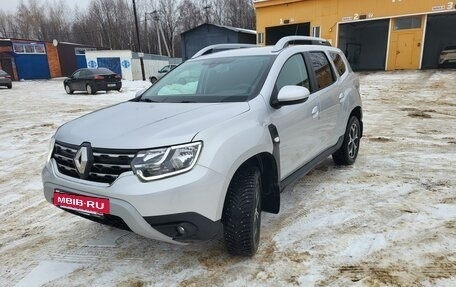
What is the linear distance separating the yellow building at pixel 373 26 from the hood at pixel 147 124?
70.3ft

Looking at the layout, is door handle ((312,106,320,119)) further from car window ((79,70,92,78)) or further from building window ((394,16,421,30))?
building window ((394,16,421,30))

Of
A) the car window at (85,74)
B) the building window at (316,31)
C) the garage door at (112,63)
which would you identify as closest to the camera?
the car window at (85,74)

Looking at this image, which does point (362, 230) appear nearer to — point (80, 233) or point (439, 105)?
point (80, 233)

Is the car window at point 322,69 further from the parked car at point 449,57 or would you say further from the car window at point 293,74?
the parked car at point 449,57

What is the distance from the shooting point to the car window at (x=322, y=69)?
160 inches

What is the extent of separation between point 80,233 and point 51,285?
83 centimetres

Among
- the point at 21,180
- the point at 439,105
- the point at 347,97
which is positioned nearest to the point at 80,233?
the point at 21,180

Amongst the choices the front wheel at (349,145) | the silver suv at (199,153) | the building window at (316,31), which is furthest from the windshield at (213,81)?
the building window at (316,31)

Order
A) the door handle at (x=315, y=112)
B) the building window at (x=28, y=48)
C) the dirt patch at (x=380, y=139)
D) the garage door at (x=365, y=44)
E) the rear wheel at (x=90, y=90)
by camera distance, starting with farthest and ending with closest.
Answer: the building window at (x=28, y=48)
the garage door at (x=365, y=44)
the rear wheel at (x=90, y=90)
the dirt patch at (x=380, y=139)
the door handle at (x=315, y=112)

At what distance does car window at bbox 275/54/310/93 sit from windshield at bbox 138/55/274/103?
0.16 meters

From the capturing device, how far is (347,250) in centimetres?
291

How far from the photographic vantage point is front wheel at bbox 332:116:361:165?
486cm

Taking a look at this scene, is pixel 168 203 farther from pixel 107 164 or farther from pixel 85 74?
pixel 85 74

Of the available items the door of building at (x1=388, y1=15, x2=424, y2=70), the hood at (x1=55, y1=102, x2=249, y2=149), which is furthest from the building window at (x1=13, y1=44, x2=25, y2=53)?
the hood at (x1=55, y1=102, x2=249, y2=149)
